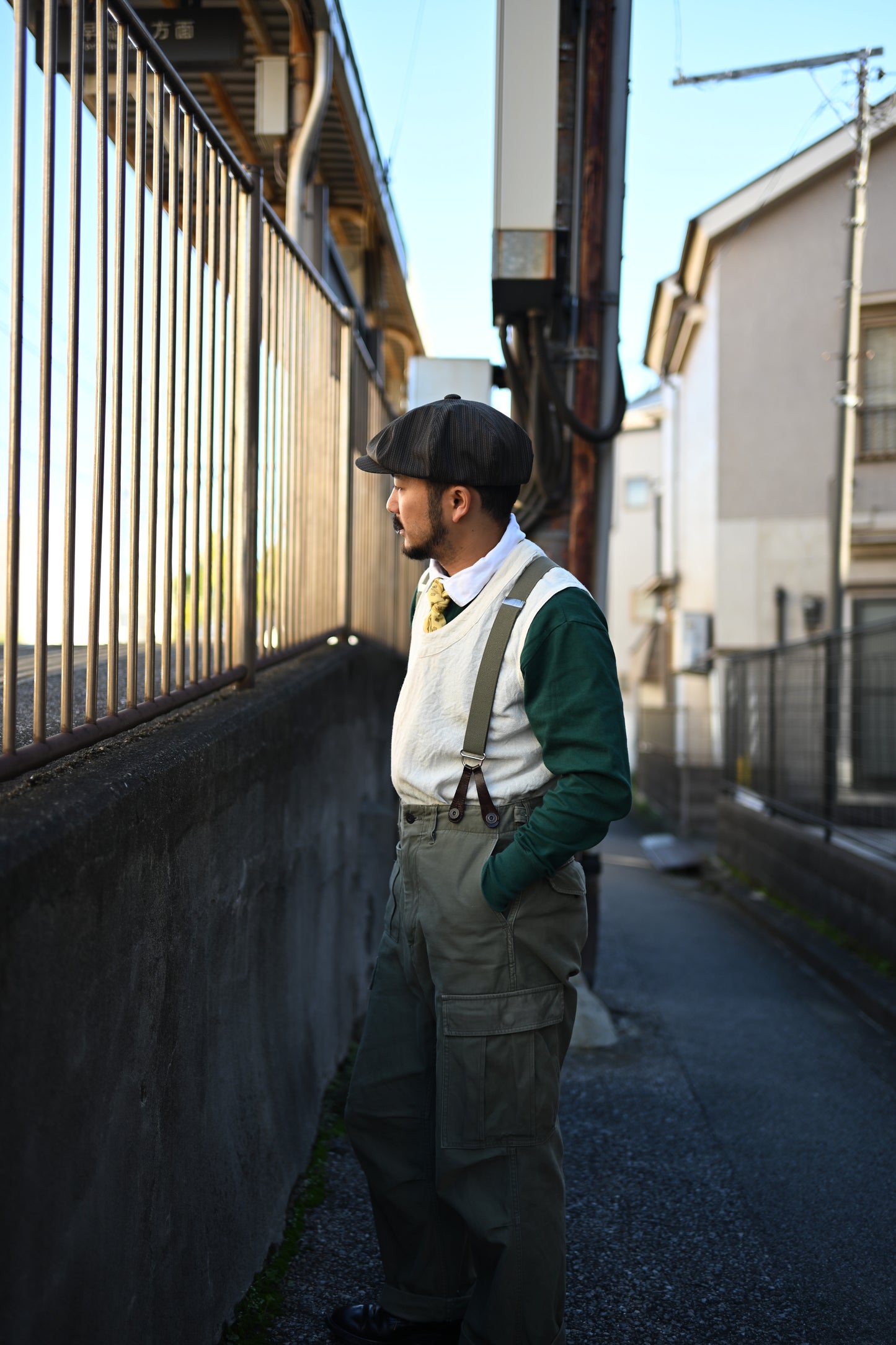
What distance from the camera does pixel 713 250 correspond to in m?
17.2

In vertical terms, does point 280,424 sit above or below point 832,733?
above

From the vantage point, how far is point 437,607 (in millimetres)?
2564

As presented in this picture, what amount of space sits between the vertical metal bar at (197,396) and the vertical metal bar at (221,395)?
16 centimetres

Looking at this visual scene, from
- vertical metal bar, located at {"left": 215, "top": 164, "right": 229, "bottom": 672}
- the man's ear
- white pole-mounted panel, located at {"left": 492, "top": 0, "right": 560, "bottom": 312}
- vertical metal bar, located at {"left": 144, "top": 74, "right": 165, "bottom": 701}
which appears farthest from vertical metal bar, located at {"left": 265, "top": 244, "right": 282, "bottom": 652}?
white pole-mounted panel, located at {"left": 492, "top": 0, "right": 560, "bottom": 312}

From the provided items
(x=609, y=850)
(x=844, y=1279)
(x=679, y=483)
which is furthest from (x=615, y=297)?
(x=679, y=483)

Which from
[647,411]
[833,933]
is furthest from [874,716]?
Answer: [647,411]

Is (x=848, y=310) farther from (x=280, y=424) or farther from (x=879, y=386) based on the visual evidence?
(x=280, y=424)

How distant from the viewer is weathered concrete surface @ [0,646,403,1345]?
1.66m

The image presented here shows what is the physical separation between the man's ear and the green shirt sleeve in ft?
0.99

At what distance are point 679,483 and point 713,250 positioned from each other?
206 inches

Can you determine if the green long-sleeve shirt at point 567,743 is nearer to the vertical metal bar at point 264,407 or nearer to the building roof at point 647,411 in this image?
the vertical metal bar at point 264,407

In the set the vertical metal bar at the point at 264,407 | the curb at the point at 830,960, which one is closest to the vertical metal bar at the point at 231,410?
the vertical metal bar at the point at 264,407

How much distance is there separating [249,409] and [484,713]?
4.87 feet

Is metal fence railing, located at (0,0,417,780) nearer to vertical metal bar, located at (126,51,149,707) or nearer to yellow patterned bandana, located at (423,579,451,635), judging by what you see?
vertical metal bar, located at (126,51,149,707)
